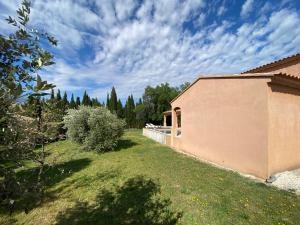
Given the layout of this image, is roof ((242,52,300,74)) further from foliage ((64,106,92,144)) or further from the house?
foliage ((64,106,92,144))

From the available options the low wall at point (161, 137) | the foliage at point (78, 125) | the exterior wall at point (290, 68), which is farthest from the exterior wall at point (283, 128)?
the foliage at point (78, 125)

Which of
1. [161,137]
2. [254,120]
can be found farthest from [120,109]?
[254,120]

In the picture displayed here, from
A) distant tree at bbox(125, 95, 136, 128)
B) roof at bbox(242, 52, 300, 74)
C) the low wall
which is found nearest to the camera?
roof at bbox(242, 52, 300, 74)

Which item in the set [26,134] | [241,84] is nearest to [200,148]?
[241,84]

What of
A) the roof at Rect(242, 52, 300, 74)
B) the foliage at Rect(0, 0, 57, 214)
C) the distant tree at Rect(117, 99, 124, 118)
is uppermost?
the roof at Rect(242, 52, 300, 74)

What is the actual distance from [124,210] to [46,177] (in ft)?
10.0

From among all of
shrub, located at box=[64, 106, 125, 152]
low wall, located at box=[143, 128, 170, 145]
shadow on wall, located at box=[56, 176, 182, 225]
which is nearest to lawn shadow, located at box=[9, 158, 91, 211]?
shadow on wall, located at box=[56, 176, 182, 225]

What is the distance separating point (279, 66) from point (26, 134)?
11450mm

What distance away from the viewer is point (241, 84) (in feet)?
25.3

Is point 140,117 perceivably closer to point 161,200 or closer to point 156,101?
point 156,101

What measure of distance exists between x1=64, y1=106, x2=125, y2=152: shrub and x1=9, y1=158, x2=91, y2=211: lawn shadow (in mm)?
2676

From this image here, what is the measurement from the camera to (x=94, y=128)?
13.9m

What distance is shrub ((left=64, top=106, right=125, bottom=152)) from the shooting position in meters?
13.8

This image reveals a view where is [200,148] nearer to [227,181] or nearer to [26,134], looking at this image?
[227,181]
